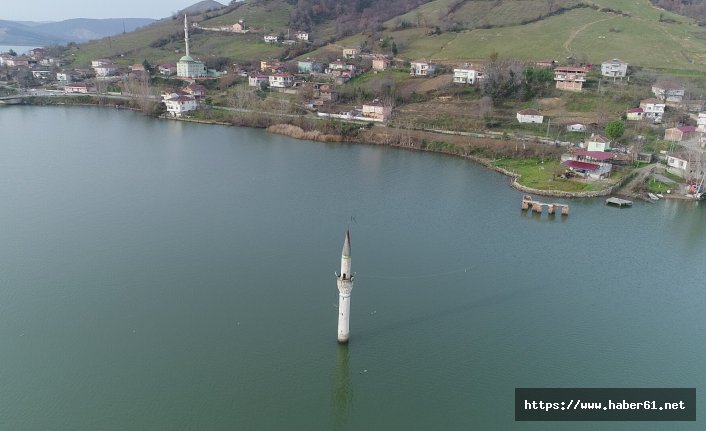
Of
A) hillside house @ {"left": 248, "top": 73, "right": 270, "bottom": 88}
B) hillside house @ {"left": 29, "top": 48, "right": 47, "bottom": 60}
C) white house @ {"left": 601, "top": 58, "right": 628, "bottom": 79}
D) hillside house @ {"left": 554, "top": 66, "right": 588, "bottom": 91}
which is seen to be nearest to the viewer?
hillside house @ {"left": 554, "top": 66, "right": 588, "bottom": 91}

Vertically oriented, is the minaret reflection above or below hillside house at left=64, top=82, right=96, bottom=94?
below

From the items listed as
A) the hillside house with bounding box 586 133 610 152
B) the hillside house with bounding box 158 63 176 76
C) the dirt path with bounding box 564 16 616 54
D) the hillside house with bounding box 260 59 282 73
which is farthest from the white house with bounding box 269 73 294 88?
the hillside house with bounding box 586 133 610 152

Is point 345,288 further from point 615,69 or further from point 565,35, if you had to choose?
point 565,35

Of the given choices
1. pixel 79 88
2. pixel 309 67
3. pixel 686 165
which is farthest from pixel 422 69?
pixel 79 88

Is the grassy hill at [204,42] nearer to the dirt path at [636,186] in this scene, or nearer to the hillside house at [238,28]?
the hillside house at [238,28]

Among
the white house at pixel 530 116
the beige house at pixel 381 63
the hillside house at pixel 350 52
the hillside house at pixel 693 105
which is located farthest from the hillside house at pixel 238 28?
the hillside house at pixel 693 105

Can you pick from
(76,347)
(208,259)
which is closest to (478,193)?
(208,259)

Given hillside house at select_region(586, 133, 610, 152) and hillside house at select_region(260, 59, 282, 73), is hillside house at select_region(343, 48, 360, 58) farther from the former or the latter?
hillside house at select_region(586, 133, 610, 152)
